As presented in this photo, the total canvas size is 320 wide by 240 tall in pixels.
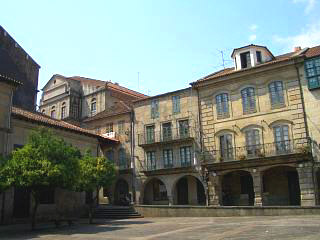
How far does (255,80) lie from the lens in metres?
28.1

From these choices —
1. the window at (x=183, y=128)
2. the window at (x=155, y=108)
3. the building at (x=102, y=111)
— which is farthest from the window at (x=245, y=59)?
the building at (x=102, y=111)

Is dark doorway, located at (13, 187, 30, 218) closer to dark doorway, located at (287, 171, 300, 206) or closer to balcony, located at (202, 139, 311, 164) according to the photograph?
balcony, located at (202, 139, 311, 164)

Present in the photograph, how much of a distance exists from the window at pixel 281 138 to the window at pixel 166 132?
9291 mm

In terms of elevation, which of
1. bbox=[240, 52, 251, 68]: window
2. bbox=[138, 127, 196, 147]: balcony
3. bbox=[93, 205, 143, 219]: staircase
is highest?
bbox=[240, 52, 251, 68]: window

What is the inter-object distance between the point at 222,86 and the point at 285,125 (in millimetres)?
6149

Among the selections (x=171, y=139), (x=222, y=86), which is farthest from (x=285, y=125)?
(x=171, y=139)

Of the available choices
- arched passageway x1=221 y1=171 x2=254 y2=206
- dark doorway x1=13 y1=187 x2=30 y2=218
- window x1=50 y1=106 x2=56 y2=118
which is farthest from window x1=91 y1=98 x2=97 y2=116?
dark doorway x1=13 y1=187 x2=30 y2=218

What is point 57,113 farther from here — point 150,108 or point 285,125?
point 285,125

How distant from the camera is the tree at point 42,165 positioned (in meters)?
16.3

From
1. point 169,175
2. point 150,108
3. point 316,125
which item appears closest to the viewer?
point 316,125

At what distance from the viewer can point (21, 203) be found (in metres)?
21.9

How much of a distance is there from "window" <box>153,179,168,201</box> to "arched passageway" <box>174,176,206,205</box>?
1.35 metres

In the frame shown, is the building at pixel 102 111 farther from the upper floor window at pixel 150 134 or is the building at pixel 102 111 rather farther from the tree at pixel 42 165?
the tree at pixel 42 165

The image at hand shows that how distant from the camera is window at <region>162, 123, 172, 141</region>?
3177cm
